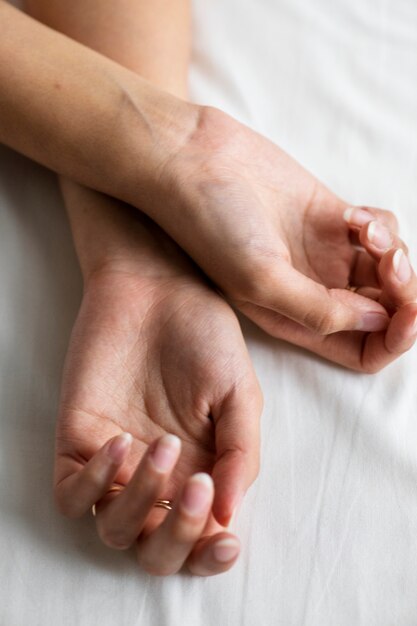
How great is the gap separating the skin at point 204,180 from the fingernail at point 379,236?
0.15 feet

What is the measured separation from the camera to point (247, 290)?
0.77 m

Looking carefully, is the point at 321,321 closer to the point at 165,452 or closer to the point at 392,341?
the point at 392,341

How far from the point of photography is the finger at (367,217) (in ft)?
2.82

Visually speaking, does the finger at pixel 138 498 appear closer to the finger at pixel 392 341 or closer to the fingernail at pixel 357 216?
the finger at pixel 392 341

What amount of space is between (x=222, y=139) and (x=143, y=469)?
41 cm

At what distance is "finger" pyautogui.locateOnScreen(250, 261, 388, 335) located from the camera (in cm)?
75

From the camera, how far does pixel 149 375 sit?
762 millimetres

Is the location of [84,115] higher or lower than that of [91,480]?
higher

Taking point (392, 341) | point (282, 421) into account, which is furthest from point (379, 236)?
point (282, 421)

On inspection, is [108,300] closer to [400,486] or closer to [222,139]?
[222,139]

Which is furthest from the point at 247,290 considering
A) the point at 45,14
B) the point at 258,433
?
the point at 45,14

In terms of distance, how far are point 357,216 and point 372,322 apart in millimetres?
143

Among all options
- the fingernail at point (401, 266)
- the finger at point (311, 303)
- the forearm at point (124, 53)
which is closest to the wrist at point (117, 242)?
the forearm at point (124, 53)

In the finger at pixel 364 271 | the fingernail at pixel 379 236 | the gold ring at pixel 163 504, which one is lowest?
the gold ring at pixel 163 504
